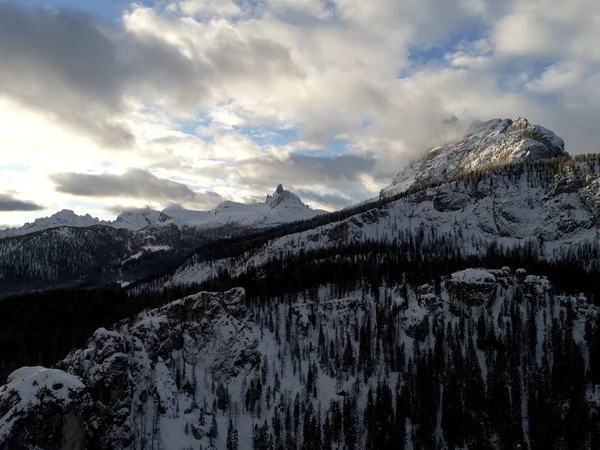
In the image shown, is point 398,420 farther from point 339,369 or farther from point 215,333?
point 215,333

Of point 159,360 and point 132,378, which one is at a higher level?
point 159,360

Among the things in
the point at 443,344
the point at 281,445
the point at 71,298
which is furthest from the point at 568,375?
the point at 71,298

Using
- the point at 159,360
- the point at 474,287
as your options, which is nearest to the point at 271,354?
the point at 159,360

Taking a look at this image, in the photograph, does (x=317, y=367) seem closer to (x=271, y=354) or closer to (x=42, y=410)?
(x=271, y=354)

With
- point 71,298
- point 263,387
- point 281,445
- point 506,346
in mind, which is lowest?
point 281,445

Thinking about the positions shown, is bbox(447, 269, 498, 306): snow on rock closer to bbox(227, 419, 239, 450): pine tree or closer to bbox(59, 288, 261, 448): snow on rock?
bbox(59, 288, 261, 448): snow on rock

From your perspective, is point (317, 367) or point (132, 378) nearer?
point (132, 378)

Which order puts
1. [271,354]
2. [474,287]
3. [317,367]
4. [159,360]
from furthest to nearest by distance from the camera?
[474,287], [271,354], [317,367], [159,360]

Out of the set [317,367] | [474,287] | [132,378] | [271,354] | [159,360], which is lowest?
[317,367]

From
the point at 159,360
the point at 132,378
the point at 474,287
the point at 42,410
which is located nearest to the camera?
the point at 42,410

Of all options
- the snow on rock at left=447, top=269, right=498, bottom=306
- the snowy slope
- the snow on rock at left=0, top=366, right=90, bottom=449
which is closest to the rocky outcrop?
the snow on rock at left=0, top=366, right=90, bottom=449
